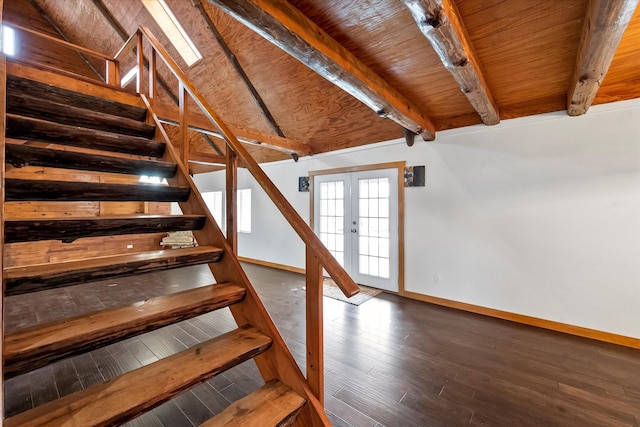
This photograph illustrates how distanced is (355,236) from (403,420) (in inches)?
118

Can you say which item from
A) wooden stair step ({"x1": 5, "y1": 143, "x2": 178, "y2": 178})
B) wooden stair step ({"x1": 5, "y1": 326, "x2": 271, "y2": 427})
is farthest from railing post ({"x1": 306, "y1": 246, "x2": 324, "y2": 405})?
wooden stair step ({"x1": 5, "y1": 143, "x2": 178, "y2": 178})

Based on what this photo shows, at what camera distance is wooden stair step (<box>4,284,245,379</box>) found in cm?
98

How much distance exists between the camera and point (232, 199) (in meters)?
1.84

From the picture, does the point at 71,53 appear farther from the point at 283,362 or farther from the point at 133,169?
the point at 283,362

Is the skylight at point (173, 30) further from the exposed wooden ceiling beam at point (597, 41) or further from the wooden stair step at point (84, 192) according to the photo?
the exposed wooden ceiling beam at point (597, 41)

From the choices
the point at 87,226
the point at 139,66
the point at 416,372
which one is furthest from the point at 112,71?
the point at 416,372

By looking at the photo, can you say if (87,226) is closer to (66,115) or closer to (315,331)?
(66,115)

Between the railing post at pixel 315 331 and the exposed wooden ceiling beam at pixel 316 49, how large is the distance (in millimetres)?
1518

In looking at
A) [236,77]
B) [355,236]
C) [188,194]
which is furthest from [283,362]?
[236,77]

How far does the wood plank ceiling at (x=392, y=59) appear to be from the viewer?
209 centimetres

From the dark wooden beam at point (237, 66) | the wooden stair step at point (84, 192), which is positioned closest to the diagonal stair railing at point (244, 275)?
the wooden stair step at point (84, 192)

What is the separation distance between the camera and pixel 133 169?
6.33 feet

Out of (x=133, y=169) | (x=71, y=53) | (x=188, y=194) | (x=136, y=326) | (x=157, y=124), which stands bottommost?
(x=136, y=326)

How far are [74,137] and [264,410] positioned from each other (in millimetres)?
2114
